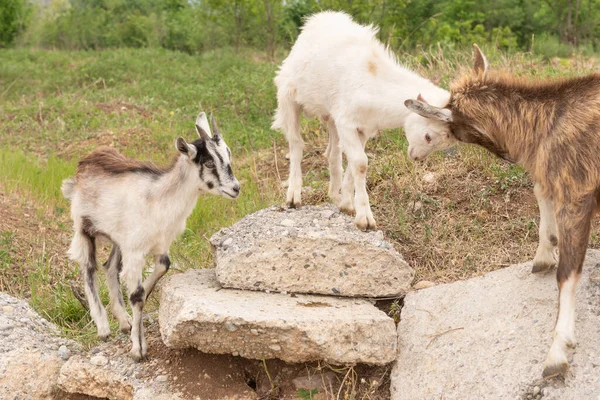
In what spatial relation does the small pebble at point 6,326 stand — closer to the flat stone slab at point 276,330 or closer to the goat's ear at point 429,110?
the flat stone slab at point 276,330

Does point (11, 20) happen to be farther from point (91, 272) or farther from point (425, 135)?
point (425, 135)

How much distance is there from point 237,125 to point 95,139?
215 cm

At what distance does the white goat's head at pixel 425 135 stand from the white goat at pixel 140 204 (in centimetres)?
128

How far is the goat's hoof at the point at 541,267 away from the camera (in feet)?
16.9

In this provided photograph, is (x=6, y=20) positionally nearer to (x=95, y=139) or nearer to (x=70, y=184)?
(x=95, y=139)

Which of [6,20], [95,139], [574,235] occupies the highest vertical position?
[574,235]

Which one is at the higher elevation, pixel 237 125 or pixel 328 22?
pixel 328 22

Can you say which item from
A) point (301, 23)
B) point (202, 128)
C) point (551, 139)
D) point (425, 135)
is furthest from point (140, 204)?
point (301, 23)

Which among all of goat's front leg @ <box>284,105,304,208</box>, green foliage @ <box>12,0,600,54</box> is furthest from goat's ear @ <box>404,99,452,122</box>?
green foliage @ <box>12,0,600,54</box>

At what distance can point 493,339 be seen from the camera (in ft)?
16.0

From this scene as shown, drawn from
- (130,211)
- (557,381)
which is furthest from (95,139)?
(557,381)

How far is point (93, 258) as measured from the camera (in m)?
5.66

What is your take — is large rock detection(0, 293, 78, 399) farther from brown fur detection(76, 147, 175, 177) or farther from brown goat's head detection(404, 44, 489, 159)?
brown goat's head detection(404, 44, 489, 159)

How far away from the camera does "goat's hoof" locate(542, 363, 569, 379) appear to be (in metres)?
4.29
